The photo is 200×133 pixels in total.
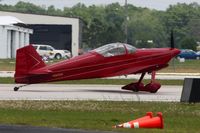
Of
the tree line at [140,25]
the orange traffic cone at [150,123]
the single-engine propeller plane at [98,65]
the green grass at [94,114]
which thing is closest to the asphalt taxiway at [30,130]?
the green grass at [94,114]

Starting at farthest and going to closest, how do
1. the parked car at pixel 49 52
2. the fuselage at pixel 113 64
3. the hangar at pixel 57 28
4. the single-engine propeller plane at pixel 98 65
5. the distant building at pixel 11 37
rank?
the hangar at pixel 57 28 < the parked car at pixel 49 52 < the distant building at pixel 11 37 < the fuselage at pixel 113 64 < the single-engine propeller plane at pixel 98 65

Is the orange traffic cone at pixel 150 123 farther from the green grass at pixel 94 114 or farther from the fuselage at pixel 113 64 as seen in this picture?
the fuselage at pixel 113 64

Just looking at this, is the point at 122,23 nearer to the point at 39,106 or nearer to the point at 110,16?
the point at 110,16

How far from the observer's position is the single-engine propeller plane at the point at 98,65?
2820cm

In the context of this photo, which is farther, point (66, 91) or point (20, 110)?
point (66, 91)

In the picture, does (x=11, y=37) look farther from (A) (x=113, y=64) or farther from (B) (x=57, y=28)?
(A) (x=113, y=64)

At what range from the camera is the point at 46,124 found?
15828 millimetres

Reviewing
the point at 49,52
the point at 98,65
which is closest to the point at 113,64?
the point at 98,65

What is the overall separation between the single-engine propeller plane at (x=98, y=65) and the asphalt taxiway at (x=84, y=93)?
524 millimetres

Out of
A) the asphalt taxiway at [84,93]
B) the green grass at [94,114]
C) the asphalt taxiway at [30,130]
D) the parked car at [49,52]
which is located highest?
the asphalt taxiway at [30,130]

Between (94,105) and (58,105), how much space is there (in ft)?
3.37

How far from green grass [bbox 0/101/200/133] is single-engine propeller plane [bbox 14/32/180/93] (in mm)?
6330

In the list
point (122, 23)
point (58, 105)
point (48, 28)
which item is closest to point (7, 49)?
point (48, 28)

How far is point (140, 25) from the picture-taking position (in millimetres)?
111688
